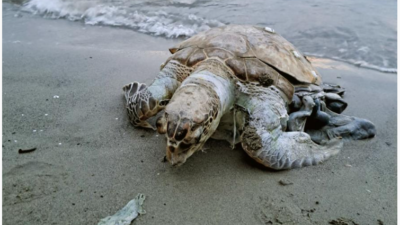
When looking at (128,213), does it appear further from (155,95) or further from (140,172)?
(155,95)

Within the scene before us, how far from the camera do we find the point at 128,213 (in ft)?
6.60

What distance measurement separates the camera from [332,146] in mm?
2805

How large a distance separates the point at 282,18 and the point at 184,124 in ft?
18.3

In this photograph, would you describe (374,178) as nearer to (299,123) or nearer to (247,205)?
(299,123)

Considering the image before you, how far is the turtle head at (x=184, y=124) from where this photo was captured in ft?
6.72

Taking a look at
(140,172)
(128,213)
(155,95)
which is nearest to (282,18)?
(155,95)

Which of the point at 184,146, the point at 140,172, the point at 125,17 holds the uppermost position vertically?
the point at 184,146

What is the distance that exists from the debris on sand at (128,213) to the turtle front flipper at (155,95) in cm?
91

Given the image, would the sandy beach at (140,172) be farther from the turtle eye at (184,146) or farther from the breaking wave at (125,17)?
the breaking wave at (125,17)

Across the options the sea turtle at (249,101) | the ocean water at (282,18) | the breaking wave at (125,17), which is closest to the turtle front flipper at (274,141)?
the sea turtle at (249,101)

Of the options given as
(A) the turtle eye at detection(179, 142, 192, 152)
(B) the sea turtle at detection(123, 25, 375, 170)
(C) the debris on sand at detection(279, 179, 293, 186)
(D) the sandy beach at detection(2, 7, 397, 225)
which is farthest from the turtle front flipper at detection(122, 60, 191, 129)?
(C) the debris on sand at detection(279, 179, 293, 186)

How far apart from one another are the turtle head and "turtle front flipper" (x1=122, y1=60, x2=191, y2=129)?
694mm

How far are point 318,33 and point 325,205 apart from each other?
474 centimetres

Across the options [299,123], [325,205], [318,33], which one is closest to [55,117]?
[299,123]
